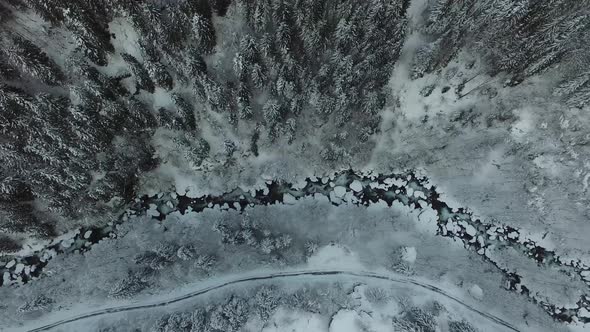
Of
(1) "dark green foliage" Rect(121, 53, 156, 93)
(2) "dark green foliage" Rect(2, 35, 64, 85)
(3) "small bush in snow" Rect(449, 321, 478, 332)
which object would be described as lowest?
(3) "small bush in snow" Rect(449, 321, 478, 332)

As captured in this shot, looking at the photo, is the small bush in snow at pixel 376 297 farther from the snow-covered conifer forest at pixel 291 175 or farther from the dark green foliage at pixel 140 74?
the dark green foliage at pixel 140 74

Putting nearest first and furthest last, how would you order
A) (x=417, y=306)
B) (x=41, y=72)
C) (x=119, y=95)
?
1. (x=41, y=72)
2. (x=119, y=95)
3. (x=417, y=306)

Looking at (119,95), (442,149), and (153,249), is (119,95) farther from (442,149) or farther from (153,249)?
(442,149)

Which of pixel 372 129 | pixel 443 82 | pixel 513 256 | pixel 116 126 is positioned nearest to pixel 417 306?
pixel 513 256

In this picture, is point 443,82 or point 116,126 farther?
point 443,82

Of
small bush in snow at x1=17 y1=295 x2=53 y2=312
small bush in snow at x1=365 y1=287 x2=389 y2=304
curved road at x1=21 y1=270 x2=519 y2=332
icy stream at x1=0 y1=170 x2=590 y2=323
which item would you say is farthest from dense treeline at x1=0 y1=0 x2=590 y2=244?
small bush in snow at x1=365 y1=287 x2=389 y2=304

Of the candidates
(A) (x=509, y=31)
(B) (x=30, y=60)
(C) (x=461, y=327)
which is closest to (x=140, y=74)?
(B) (x=30, y=60)

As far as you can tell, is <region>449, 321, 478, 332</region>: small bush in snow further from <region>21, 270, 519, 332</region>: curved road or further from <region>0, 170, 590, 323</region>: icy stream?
<region>0, 170, 590, 323</region>: icy stream

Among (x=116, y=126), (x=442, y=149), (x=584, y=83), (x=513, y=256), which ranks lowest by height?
(x=513, y=256)

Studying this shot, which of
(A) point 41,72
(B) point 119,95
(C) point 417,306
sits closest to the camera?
(A) point 41,72
